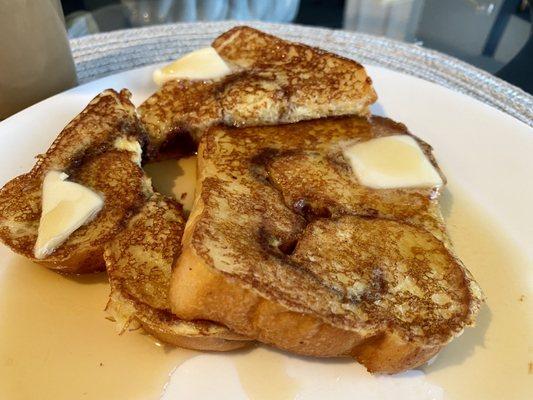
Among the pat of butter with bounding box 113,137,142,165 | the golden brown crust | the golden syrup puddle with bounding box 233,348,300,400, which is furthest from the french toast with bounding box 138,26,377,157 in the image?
the golden syrup puddle with bounding box 233,348,300,400

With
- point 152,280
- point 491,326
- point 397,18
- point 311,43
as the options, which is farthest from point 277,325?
point 397,18

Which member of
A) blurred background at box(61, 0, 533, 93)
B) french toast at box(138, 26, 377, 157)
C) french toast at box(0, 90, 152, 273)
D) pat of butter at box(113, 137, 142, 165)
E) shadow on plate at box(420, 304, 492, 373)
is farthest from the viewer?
blurred background at box(61, 0, 533, 93)

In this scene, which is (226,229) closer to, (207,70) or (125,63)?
(207,70)

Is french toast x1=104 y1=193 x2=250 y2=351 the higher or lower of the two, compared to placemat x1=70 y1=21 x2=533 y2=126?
higher

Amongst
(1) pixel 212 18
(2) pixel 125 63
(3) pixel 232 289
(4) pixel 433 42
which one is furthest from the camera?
(1) pixel 212 18

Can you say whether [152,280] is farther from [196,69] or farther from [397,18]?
[397,18]

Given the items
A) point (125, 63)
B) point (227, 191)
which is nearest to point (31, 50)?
point (125, 63)

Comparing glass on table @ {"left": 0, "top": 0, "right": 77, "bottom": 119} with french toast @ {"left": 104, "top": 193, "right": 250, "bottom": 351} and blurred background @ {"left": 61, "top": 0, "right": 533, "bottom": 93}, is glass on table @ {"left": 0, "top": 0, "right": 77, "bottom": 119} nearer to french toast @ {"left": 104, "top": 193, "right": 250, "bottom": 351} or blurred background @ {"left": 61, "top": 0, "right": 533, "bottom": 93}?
french toast @ {"left": 104, "top": 193, "right": 250, "bottom": 351}
